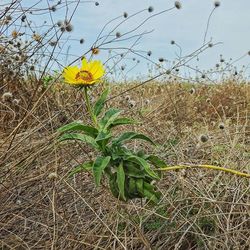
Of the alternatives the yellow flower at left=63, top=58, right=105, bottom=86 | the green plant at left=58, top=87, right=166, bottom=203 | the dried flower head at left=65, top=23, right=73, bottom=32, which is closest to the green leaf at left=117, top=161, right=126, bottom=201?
the green plant at left=58, top=87, right=166, bottom=203

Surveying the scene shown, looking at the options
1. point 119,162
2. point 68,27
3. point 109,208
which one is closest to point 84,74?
point 119,162

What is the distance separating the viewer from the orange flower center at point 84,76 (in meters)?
1.66

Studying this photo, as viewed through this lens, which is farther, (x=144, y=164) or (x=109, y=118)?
(x=109, y=118)

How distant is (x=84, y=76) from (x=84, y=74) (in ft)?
0.03

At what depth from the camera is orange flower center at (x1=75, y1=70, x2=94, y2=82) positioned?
1664 millimetres

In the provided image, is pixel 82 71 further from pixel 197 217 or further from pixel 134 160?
pixel 197 217

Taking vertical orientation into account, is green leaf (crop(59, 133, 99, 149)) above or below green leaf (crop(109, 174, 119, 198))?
above

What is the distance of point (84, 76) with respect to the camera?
167cm

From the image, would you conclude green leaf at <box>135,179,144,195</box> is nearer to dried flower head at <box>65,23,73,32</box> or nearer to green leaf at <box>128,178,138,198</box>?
green leaf at <box>128,178,138,198</box>

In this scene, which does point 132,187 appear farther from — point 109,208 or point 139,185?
point 109,208

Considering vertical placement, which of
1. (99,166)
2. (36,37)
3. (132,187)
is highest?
(36,37)

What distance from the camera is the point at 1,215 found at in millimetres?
2080

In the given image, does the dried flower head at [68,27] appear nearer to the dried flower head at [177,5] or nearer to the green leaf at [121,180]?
the dried flower head at [177,5]

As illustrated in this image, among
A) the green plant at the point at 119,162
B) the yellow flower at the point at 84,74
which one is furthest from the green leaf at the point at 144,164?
the yellow flower at the point at 84,74
